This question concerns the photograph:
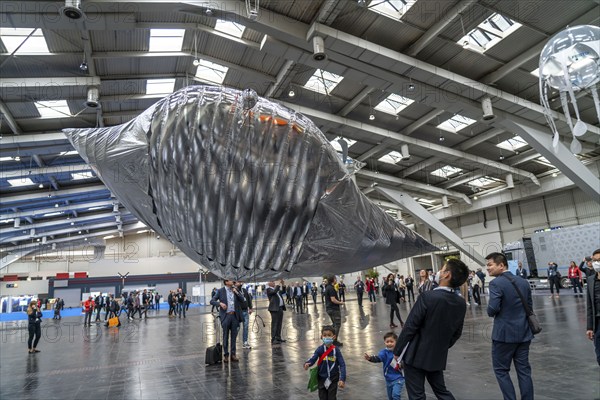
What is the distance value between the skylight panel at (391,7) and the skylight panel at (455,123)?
8.90 m

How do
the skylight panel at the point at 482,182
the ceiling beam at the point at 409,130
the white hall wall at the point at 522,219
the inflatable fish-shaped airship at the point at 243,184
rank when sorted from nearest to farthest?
the inflatable fish-shaped airship at the point at 243,184 < the ceiling beam at the point at 409,130 < the white hall wall at the point at 522,219 < the skylight panel at the point at 482,182

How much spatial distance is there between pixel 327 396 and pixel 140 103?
14.6 metres

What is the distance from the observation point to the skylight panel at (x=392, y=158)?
22.8m

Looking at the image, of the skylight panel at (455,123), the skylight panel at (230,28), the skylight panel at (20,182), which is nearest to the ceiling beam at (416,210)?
the skylight panel at (455,123)

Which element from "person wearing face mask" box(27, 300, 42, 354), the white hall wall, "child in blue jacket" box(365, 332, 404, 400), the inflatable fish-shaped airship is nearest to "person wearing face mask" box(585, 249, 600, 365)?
"child in blue jacket" box(365, 332, 404, 400)

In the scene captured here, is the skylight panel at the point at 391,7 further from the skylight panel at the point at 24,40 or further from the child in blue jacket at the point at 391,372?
the child in blue jacket at the point at 391,372

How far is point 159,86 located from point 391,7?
863cm

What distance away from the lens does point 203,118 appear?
1624mm

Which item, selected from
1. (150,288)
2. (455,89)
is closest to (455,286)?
(455,89)

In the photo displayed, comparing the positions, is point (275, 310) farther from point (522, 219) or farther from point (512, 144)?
point (522, 219)

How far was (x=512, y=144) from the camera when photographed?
2105 centimetres

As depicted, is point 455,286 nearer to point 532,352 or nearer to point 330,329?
point 330,329

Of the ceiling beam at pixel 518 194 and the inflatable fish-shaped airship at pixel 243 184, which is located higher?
the ceiling beam at pixel 518 194

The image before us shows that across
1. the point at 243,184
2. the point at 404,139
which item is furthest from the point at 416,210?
the point at 243,184
